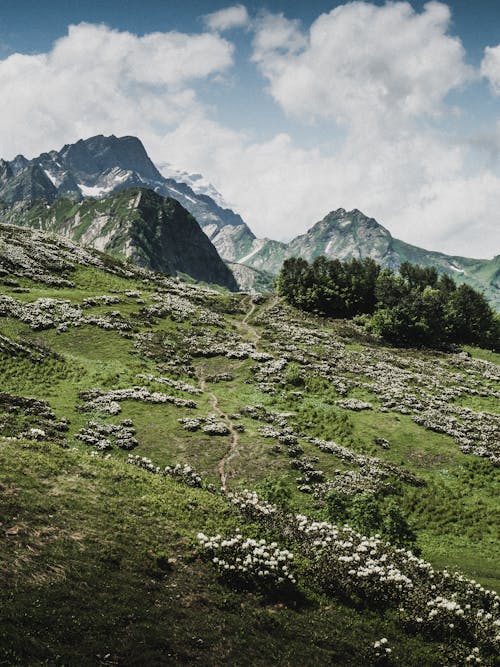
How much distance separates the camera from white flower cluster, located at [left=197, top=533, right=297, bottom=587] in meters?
16.6

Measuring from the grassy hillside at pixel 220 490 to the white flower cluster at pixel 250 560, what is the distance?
0.24 metres

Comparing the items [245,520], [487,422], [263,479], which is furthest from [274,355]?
[245,520]

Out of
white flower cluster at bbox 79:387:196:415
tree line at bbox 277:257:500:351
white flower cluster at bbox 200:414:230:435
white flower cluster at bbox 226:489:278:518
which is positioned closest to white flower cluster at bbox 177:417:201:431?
white flower cluster at bbox 200:414:230:435

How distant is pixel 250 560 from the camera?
16.7 m

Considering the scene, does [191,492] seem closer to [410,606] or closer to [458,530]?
[410,606]

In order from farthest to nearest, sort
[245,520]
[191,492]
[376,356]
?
[376,356] < [191,492] < [245,520]

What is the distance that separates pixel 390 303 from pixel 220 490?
83.5 m

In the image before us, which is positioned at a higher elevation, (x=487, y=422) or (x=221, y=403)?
(x=487, y=422)

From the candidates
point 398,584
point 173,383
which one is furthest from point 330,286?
point 398,584

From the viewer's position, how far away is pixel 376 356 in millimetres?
72375

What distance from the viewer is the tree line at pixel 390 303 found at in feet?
300

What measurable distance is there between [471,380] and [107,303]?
65.1 meters

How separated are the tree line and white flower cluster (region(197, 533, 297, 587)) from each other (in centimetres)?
7743

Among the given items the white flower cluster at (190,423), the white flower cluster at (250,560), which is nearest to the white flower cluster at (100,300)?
the white flower cluster at (190,423)
